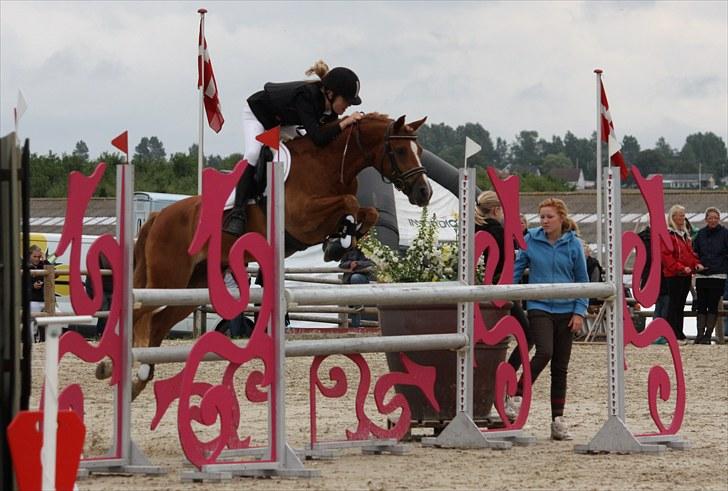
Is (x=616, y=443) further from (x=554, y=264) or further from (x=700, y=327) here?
(x=700, y=327)

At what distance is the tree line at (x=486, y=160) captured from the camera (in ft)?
123

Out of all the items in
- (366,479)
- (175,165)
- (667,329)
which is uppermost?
(175,165)

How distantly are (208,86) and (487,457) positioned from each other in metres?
8.05

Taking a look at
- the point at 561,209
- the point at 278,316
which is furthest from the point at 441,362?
the point at 278,316

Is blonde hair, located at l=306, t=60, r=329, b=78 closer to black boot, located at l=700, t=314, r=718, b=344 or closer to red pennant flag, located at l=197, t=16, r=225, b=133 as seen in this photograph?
red pennant flag, located at l=197, t=16, r=225, b=133

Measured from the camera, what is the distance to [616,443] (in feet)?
22.7

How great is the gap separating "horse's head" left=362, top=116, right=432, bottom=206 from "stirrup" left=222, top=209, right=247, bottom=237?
2.64 feet

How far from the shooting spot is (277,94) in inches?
302

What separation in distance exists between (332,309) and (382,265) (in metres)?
9.34

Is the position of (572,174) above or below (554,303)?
above

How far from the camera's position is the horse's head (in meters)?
7.49

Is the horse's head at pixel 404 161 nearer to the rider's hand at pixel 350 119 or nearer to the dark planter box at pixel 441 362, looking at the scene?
the rider's hand at pixel 350 119

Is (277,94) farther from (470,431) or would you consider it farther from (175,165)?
(175,165)

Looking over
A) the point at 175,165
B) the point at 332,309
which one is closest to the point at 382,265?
the point at 332,309
